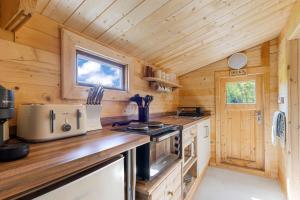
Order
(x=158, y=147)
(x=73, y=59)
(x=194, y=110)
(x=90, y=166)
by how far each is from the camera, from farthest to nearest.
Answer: (x=194, y=110) < (x=158, y=147) < (x=73, y=59) < (x=90, y=166)

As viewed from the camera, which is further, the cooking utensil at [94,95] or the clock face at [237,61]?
the clock face at [237,61]

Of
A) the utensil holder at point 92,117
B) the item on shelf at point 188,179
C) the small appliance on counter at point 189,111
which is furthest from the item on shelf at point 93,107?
the small appliance on counter at point 189,111

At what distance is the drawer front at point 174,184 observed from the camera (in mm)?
1375

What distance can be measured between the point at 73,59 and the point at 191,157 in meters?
1.79

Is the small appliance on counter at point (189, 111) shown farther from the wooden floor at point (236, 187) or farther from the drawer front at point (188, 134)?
the wooden floor at point (236, 187)

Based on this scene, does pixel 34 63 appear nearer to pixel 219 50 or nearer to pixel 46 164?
pixel 46 164

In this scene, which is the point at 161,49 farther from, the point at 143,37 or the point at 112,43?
the point at 112,43

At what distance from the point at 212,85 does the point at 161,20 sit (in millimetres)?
2086

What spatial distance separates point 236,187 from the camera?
249cm

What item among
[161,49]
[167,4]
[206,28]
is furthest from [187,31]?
[167,4]

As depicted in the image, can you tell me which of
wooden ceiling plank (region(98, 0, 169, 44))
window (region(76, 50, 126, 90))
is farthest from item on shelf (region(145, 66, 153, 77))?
wooden ceiling plank (region(98, 0, 169, 44))

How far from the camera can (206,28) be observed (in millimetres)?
1993

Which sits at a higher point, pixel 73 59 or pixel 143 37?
pixel 143 37

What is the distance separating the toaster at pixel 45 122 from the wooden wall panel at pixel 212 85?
276 cm
